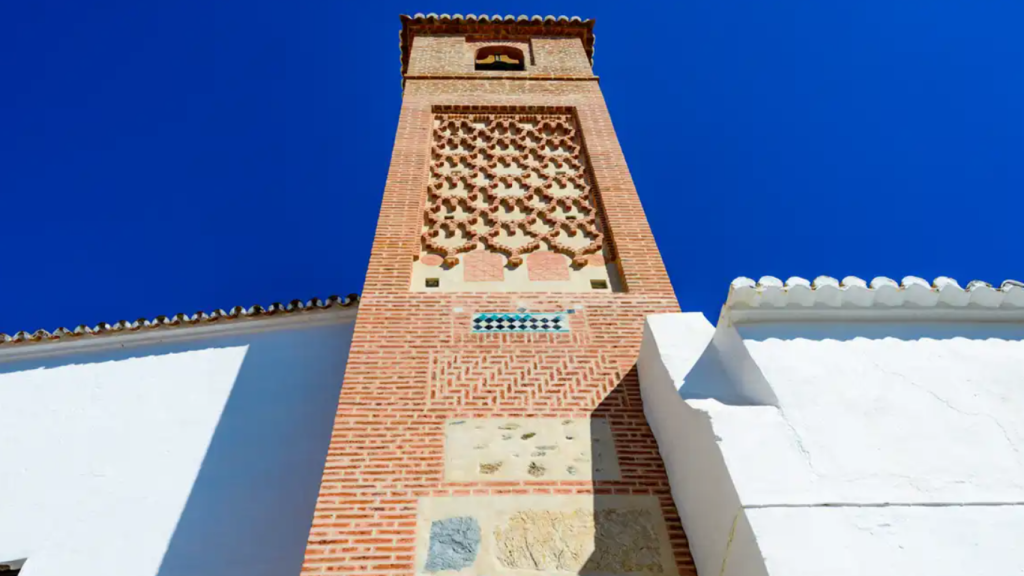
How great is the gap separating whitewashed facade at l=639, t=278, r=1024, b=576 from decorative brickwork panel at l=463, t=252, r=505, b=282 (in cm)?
161

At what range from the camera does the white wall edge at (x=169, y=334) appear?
5352mm

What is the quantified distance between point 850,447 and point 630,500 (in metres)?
1.07

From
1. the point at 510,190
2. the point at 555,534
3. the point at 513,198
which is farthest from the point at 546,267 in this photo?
the point at 555,534

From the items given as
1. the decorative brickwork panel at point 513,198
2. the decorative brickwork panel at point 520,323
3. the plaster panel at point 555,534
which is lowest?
the plaster panel at point 555,534

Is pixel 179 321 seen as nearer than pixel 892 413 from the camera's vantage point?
No

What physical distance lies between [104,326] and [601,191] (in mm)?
3987

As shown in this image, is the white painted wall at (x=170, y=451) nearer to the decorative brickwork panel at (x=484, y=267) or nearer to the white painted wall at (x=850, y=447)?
the decorative brickwork panel at (x=484, y=267)

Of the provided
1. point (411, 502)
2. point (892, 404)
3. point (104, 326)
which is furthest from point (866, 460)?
point (104, 326)

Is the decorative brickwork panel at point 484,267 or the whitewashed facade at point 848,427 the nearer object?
the whitewashed facade at point 848,427

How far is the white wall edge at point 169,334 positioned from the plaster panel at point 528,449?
2.06 metres

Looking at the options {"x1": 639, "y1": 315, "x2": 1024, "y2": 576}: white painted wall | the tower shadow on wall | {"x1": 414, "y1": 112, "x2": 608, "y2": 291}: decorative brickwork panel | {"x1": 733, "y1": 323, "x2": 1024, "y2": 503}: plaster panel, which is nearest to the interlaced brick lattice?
{"x1": 414, "y1": 112, "x2": 608, "y2": 291}: decorative brickwork panel

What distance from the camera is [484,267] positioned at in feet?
17.2

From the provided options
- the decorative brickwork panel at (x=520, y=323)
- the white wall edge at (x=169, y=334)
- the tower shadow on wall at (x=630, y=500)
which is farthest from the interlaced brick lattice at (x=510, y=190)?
the tower shadow on wall at (x=630, y=500)

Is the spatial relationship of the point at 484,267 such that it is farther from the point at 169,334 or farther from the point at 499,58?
the point at 499,58
